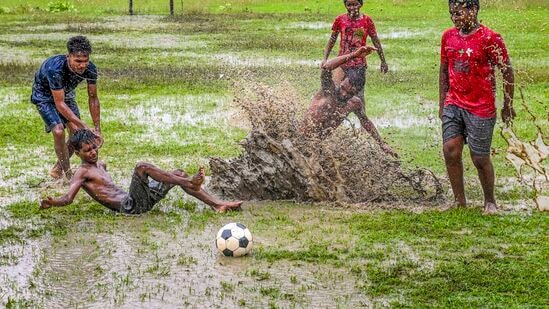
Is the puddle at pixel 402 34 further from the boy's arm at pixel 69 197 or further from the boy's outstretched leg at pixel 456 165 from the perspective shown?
the boy's arm at pixel 69 197

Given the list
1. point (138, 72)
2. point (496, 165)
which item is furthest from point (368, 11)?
point (496, 165)

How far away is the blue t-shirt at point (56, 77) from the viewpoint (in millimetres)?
10969

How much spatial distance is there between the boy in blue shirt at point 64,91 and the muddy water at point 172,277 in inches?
83.6

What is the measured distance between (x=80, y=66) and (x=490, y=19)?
877 inches

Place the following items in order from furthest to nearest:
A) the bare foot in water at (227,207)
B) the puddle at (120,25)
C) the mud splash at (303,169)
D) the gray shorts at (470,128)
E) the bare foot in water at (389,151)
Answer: the puddle at (120,25)
the bare foot in water at (389,151)
the mud splash at (303,169)
the bare foot in water at (227,207)
the gray shorts at (470,128)

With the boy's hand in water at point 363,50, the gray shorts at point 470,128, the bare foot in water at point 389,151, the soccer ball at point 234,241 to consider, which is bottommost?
the bare foot in water at point 389,151

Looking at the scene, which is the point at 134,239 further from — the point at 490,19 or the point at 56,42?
the point at 490,19

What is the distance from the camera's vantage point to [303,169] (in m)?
10.5

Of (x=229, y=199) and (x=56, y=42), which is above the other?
(x=229, y=199)

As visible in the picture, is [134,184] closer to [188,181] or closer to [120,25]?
[188,181]

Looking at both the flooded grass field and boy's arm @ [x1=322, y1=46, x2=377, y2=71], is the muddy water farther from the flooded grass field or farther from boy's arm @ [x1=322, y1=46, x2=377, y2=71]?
boy's arm @ [x1=322, y1=46, x2=377, y2=71]

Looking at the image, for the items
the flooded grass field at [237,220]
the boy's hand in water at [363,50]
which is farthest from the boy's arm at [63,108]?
the boy's hand in water at [363,50]

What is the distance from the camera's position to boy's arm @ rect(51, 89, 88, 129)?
10906mm

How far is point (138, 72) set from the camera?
22.2m
